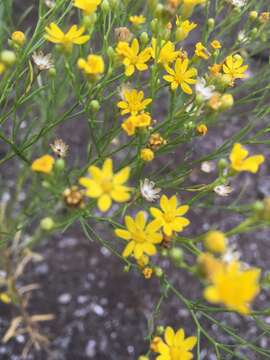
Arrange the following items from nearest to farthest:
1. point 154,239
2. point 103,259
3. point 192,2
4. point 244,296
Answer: point 244,296 < point 154,239 < point 192,2 < point 103,259

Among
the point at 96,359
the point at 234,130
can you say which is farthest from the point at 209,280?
the point at 234,130

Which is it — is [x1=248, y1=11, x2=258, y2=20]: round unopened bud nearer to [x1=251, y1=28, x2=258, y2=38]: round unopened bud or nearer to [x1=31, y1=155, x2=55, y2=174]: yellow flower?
[x1=251, y1=28, x2=258, y2=38]: round unopened bud

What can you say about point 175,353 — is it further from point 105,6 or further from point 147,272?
point 105,6

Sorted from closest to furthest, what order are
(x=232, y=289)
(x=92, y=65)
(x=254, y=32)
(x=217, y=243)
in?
1. (x=232, y=289)
2. (x=217, y=243)
3. (x=92, y=65)
4. (x=254, y=32)

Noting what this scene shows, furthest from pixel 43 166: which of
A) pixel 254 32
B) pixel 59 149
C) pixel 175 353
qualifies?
pixel 254 32

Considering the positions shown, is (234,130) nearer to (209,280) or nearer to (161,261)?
(161,261)

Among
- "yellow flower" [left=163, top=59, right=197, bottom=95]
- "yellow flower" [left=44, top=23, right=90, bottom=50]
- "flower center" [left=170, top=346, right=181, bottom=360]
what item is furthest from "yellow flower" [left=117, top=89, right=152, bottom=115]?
"flower center" [left=170, top=346, right=181, bottom=360]
